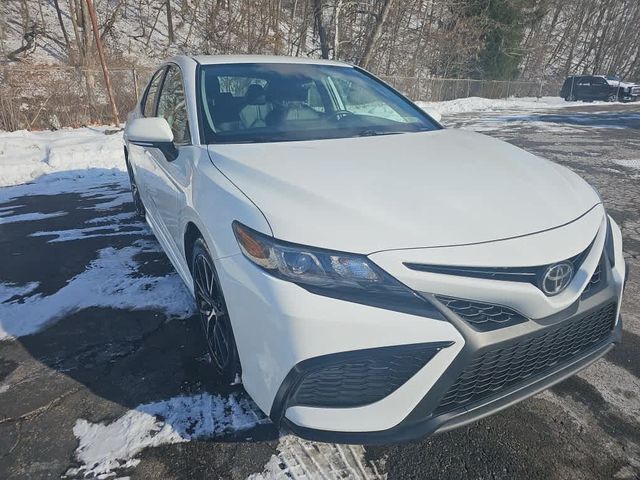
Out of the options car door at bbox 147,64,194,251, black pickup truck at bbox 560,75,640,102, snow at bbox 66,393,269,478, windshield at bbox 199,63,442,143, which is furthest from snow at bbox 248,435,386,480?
black pickup truck at bbox 560,75,640,102

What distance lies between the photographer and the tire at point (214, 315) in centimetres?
189

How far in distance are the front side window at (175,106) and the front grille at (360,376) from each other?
1.62 meters

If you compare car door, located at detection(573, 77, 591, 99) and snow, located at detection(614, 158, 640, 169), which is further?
car door, located at detection(573, 77, 591, 99)

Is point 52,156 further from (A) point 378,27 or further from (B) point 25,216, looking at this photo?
(A) point 378,27

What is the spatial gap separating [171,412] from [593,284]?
2023mm

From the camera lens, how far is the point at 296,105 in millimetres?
2787

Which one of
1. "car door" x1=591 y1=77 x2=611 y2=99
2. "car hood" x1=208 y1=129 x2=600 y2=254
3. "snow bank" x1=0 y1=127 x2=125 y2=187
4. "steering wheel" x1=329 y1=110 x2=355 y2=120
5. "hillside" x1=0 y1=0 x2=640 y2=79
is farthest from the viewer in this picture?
"car door" x1=591 y1=77 x2=611 y2=99

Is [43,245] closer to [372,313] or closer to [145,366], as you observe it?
[145,366]

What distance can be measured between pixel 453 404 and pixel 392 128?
187cm

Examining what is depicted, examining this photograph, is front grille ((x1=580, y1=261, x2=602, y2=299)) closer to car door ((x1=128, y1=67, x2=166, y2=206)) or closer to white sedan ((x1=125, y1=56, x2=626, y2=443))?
white sedan ((x1=125, y1=56, x2=626, y2=443))

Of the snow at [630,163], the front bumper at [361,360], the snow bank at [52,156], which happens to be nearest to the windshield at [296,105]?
the front bumper at [361,360]

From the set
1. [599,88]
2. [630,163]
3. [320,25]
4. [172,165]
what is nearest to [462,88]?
[599,88]

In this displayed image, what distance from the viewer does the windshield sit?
249 centimetres

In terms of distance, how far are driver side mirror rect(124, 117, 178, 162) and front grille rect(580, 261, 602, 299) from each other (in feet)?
7.25
